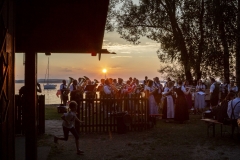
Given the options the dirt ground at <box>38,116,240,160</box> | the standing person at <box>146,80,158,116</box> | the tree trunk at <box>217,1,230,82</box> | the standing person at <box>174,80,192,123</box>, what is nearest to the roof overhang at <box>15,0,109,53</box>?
the dirt ground at <box>38,116,240,160</box>

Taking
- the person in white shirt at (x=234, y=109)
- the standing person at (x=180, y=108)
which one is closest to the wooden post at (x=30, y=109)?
the person in white shirt at (x=234, y=109)

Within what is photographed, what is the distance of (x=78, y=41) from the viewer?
26.0 ft

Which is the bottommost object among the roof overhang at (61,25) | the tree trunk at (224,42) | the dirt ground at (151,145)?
the dirt ground at (151,145)

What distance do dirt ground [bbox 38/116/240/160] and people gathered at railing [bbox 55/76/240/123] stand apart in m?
1.91

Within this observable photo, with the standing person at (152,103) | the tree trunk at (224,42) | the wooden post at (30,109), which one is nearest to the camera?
the wooden post at (30,109)

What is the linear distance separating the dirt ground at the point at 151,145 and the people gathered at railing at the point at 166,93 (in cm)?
191

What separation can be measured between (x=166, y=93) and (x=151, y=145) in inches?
264

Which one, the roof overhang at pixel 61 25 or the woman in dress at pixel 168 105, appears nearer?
the roof overhang at pixel 61 25

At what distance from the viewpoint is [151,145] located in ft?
34.9

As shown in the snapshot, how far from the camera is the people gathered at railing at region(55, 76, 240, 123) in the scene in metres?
16.3

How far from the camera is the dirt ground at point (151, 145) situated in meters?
9.16

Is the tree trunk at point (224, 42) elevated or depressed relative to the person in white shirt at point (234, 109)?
elevated

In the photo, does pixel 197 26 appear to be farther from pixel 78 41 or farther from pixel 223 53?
pixel 78 41

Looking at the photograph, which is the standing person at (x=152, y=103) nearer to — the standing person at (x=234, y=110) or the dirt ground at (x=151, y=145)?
Result: the dirt ground at (x=151, y=145)
